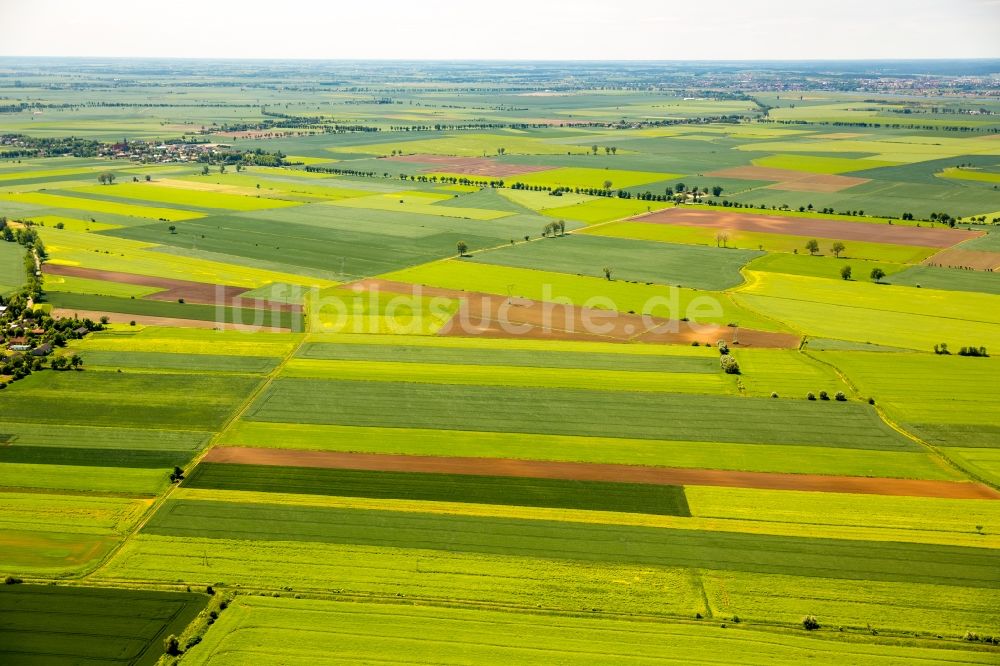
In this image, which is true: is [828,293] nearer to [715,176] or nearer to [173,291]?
[173,291]

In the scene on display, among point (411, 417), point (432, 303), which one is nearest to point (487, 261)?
point (432, 303)

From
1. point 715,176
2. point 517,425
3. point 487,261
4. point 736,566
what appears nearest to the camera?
point 736,566

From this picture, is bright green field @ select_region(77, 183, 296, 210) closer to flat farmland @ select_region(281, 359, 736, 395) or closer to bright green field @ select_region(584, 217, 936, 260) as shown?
bright green field @ select_region(584, 217, 936, 260)

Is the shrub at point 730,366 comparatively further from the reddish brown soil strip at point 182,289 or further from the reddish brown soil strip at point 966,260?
the reddish brown soil strip at point 966,260

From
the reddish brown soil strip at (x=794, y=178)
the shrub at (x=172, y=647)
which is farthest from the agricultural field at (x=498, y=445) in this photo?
the reddish brown soil strip at (x=794, y=178)

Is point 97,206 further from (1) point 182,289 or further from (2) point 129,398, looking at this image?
(2) point 129,398

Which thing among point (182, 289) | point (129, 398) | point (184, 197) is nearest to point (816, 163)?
point (184, 197)
